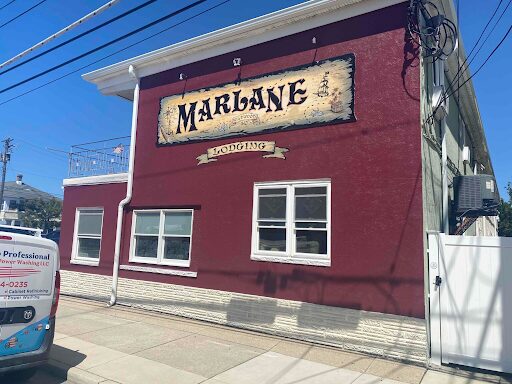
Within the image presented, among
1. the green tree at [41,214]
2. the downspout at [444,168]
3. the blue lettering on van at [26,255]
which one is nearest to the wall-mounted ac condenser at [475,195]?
the downspout at [444,168]

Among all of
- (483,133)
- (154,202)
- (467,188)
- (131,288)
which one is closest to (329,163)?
(467,188)

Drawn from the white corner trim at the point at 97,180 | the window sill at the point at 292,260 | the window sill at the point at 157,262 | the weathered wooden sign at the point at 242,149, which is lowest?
the window sill at the point at 157,262

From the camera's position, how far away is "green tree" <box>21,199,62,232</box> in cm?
4925

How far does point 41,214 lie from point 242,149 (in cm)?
4849

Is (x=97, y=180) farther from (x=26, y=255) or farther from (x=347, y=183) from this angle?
(x=347, y=183)

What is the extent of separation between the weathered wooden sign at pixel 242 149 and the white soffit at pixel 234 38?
239 centimetres

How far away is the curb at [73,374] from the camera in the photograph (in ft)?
17.9

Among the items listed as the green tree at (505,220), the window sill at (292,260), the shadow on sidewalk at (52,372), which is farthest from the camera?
the green tree at (505,220)

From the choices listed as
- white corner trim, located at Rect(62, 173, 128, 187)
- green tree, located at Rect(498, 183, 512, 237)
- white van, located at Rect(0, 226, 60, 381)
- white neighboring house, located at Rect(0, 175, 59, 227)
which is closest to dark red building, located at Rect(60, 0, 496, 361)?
white corner trim, located at Rect(62, 173, 128, 187)

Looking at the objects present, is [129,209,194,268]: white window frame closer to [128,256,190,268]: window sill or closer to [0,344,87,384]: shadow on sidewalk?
[128,256,190,268]: window sill

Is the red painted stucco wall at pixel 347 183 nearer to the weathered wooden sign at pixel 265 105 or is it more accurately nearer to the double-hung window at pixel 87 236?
the weathered wooden sign at pixel 265 105

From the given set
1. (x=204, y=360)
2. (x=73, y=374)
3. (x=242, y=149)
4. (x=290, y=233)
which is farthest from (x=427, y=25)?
(x=73, y=374)

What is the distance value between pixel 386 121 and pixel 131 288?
7.60m

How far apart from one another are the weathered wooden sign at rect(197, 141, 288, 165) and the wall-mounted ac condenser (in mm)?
4337
